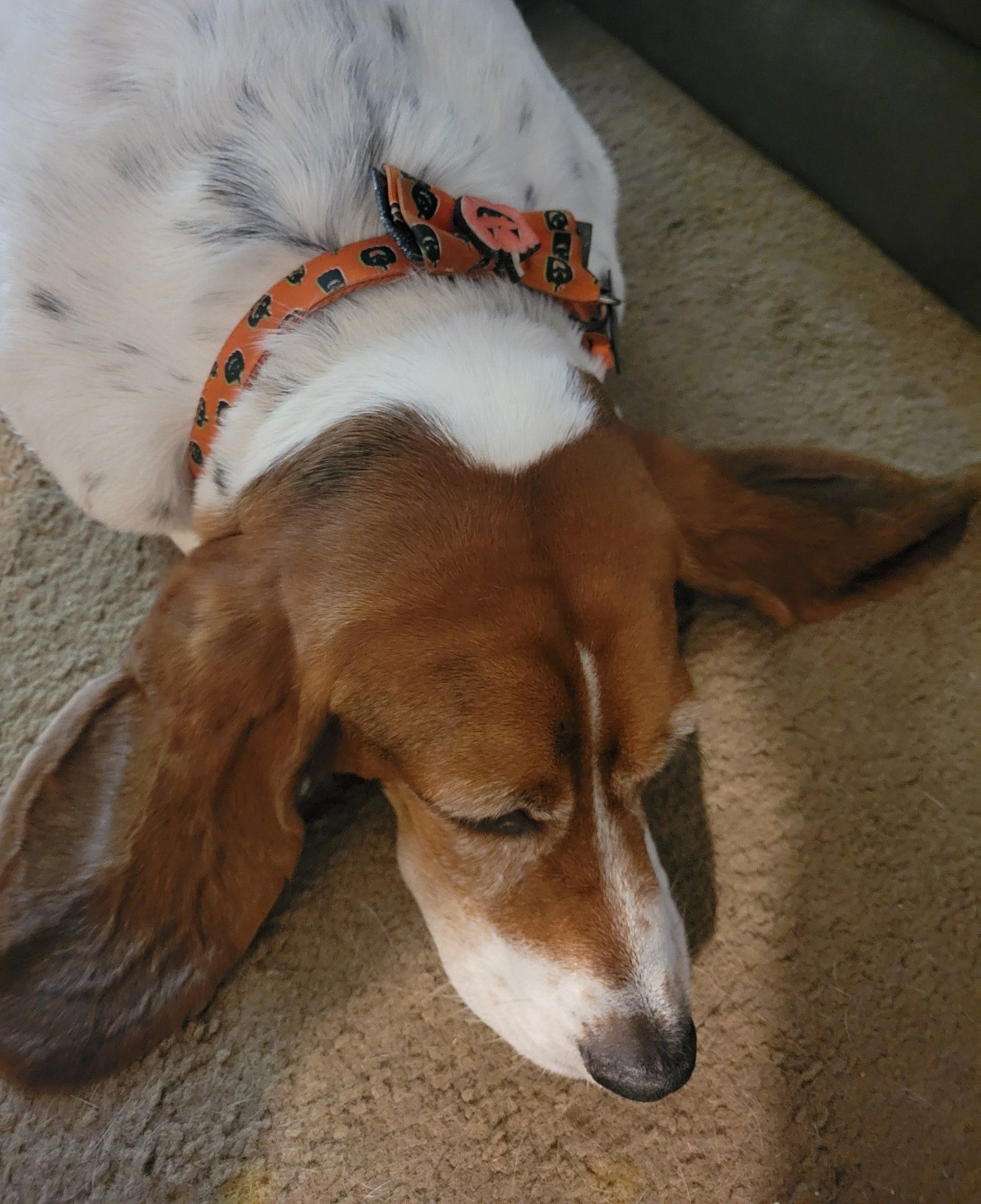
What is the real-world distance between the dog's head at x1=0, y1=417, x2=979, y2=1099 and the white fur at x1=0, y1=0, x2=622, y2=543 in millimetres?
185

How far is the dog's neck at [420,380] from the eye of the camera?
1088 mm

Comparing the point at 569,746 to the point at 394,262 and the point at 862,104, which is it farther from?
the point at 862,104

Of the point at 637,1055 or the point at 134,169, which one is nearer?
the point at 637,1055

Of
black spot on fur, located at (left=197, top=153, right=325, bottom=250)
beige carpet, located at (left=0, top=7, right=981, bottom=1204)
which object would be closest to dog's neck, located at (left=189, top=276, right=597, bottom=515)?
black spot on fur, located at (left=197, top=153, right=325, bottom=250)

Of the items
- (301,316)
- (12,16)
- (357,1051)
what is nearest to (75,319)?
(301,316)

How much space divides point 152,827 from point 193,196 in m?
0.90

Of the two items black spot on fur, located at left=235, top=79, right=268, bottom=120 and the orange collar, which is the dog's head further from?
black spot on fur, located at left=235, top=79, right=268, bottom=120

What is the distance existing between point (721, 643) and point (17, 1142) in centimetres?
153

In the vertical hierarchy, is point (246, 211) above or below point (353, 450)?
above

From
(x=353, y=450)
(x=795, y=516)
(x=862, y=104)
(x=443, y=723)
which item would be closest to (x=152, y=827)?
(x=443, y=723)

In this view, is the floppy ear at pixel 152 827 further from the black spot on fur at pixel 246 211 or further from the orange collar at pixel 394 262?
the black spot on fur at pixel 246 211

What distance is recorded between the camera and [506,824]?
1.14 metres

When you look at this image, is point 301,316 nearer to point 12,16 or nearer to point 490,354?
point 490,354

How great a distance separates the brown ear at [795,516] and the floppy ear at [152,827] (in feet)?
1.96
